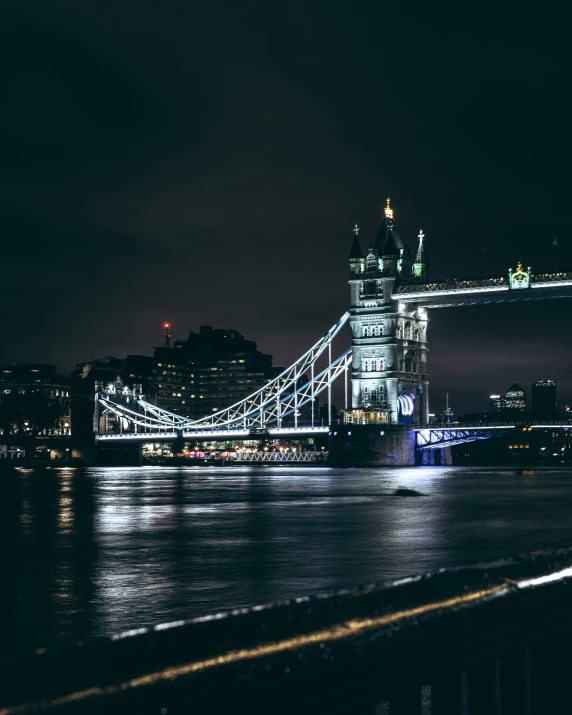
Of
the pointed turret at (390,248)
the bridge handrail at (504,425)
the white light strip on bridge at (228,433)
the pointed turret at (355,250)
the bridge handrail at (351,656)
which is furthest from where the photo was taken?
the white light strip on bridge at (228,433)

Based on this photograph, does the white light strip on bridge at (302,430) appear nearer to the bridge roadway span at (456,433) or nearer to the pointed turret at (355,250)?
the bridge roadway span at (456,433)

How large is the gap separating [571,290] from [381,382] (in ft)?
75.5

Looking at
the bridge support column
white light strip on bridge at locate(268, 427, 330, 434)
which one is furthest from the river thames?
white light strip on bridge at locate(268, 427, 330, 434)

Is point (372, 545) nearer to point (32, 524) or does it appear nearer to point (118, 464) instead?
point (32, 524)

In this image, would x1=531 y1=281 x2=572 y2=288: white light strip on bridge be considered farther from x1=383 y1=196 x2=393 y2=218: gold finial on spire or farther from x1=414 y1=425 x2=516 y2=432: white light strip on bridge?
x1=383 y1=196 x2=393 y2=218: gold finial on spire

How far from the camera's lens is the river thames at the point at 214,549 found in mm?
13188

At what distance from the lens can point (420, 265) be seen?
113062mm

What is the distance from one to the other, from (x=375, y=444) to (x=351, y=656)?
348ft

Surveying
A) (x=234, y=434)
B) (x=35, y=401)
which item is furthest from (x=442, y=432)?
(x=35, y=401)

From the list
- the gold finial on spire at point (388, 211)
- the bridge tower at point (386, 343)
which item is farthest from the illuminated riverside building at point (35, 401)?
the gold finial on spire at point (388, 211)

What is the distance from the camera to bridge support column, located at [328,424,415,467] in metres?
107

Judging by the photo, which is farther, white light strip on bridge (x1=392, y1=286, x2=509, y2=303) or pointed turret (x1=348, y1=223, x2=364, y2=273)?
pointed turret (x1=348, y1=223, x2=364, y2=273)

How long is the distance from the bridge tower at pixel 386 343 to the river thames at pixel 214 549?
61471mm

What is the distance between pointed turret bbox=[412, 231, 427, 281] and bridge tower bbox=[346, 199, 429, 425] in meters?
0.27
